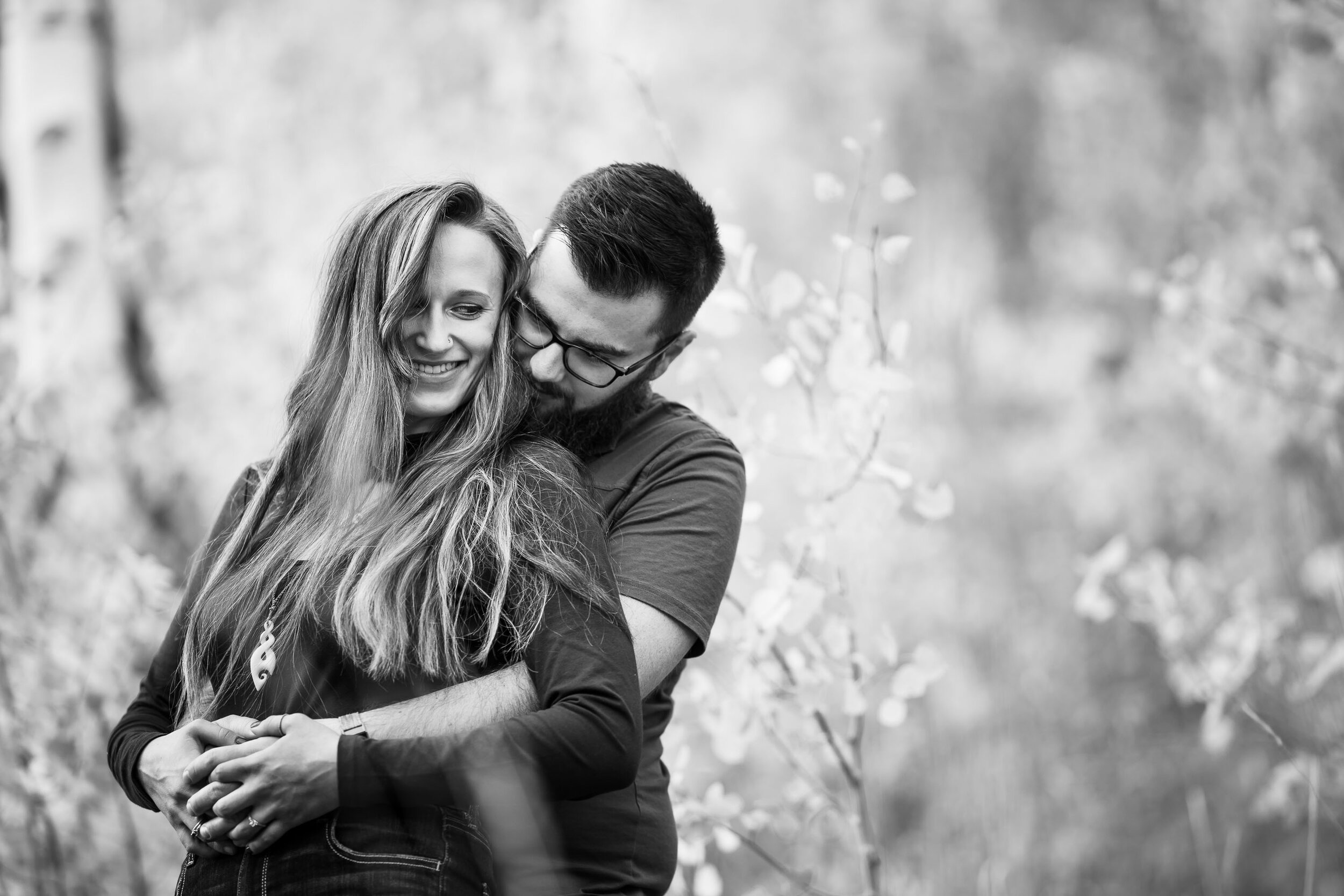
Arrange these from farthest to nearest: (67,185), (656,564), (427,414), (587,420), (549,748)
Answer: (67,185) → (587,420) → (427,414) → (656,564) → (549,748)

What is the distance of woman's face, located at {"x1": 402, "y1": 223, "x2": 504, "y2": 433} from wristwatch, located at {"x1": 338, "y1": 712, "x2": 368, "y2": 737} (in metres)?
0.43

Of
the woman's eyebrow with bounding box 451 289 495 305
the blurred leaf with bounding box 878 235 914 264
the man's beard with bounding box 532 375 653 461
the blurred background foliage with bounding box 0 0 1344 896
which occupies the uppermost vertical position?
the woman's eyebrow with bounding box 451 289 495 305

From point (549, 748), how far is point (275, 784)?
0.30 metres

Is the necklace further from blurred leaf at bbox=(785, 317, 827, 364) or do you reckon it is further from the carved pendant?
blurred leaf at bbox=(785, 317, 827, 364)

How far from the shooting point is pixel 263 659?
1394mm

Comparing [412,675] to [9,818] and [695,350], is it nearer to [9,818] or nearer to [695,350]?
[695,350]

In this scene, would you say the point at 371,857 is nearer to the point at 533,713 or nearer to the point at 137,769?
the point at 533,713

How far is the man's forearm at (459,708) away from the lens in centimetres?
128

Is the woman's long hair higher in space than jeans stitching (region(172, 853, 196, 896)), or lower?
higher

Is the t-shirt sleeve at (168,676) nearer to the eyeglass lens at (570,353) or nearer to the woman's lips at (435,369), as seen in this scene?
the woman's lips at (435,369)

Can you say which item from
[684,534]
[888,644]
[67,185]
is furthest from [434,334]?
[67,185]

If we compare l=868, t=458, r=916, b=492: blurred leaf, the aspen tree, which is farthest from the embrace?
the aspen tree

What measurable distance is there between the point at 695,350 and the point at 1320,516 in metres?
3.32

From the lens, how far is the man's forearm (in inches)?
50.6
